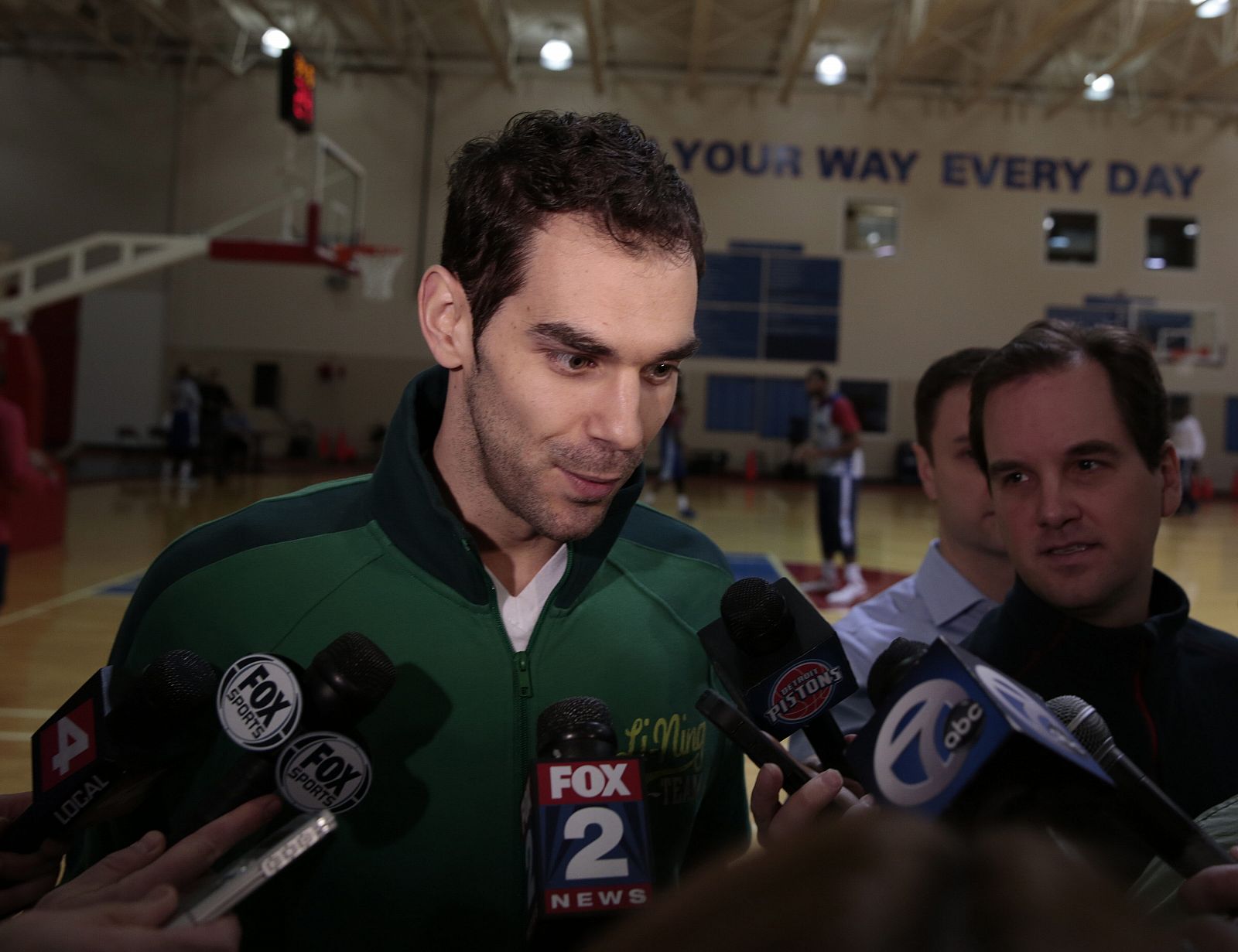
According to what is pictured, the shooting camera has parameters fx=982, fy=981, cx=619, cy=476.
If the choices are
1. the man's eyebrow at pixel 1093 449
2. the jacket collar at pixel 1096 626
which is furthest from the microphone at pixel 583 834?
the man's eyebrow at pixel 1093 449

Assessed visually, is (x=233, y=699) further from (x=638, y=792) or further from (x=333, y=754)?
(x=638, y=792)

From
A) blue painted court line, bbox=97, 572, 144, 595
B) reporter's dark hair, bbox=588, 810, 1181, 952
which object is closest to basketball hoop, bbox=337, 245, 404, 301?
blue painted court line, bbox=97, 572, 144, 595

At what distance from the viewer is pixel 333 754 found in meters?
0.98

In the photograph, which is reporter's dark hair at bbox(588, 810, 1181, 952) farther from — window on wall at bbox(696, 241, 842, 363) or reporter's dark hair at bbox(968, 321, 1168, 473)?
window on wall at bbox(696, 241, 842, 363)

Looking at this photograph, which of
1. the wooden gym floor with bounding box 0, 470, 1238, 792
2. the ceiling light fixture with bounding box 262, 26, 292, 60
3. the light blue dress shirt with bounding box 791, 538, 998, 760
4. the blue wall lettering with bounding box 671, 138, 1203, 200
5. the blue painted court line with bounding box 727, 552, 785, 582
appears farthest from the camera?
the blue wall lettering with bounding box 671, 138, 1203, 200

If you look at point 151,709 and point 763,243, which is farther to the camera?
point 763,243

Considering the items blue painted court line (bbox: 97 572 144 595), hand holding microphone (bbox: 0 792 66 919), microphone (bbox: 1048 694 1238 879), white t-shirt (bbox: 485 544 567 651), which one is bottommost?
blue painted court line (bbox: 97 572 144 595)

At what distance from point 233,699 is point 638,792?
402mm

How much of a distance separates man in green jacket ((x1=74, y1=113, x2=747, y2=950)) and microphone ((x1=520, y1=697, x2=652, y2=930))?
38cm

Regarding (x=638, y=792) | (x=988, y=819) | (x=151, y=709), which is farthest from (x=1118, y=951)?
(x=151, y=709)

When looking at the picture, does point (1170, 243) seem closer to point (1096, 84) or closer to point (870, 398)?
point (1096, 84)

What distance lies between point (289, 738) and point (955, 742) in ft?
2.01

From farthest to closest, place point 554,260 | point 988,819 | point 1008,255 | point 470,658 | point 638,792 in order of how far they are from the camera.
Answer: point 1008,255, point 470,658, point 554,260, point 638,792, point 988,819

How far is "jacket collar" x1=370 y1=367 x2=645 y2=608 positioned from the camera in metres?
1.37
